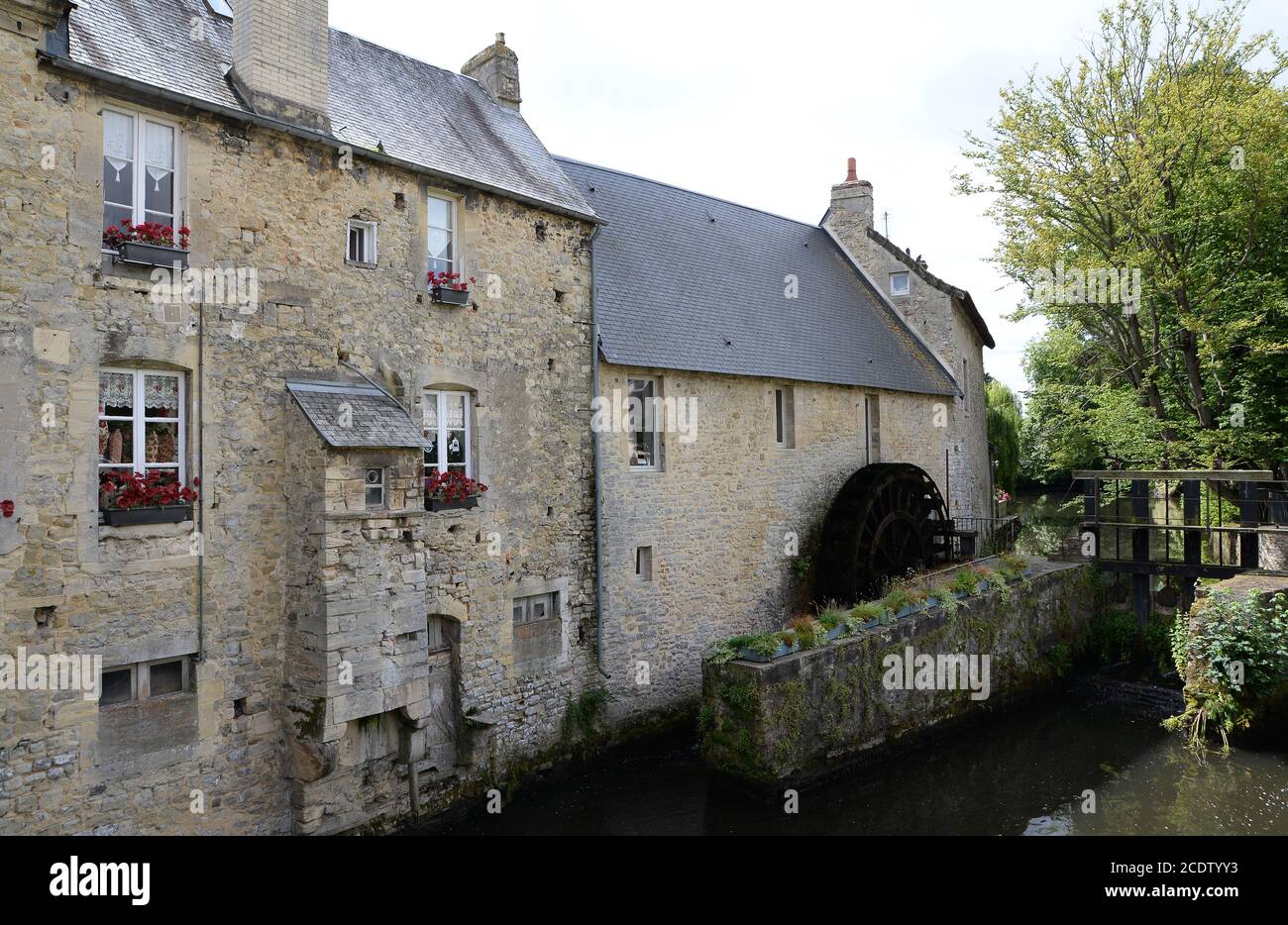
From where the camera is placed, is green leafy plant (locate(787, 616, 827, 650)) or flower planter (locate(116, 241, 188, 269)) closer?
flower planter (locate(116, 241, 188, 269))

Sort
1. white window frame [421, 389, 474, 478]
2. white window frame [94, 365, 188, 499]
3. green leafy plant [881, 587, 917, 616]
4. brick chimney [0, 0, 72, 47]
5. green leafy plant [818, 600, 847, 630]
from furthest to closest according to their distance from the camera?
green leafy plant [881, 587, 917, 616], green leafy plant [818, 600, 847, 630], white window frame [421, 389, 474, 478], white window frame [94, 365, 188, 499], brick chimney [0, 0, 72, 47]

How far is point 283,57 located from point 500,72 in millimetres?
4194

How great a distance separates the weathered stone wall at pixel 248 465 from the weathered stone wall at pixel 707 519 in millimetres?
1116

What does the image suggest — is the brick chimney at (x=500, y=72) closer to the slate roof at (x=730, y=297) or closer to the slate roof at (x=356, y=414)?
the slate roof at (x=730, y=297)

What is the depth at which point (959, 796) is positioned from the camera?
9.87m

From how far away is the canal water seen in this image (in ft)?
29.2

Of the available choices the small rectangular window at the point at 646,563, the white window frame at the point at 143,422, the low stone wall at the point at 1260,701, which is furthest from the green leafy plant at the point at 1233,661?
the white window frame at the point at 143,422

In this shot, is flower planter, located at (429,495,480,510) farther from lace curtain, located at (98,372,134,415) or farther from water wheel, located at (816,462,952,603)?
water wheel, located at (816,462,952,603)

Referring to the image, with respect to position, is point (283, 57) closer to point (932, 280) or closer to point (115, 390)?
point (115, 390)

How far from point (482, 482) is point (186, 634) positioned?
127 inches

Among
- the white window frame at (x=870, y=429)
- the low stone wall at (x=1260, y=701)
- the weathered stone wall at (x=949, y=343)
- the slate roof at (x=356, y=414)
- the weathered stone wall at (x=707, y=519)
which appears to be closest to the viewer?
the slate roof at (x=356, y=414)

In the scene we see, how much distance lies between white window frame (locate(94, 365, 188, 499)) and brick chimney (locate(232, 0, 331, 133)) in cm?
257

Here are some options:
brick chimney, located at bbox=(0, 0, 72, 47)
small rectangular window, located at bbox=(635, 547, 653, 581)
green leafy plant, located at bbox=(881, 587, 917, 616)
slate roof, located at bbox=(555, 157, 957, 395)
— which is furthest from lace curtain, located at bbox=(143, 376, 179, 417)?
green leafy plant, located at bbox=(881, 587, 917, 616)

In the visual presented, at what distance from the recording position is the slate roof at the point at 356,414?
7.35 m
